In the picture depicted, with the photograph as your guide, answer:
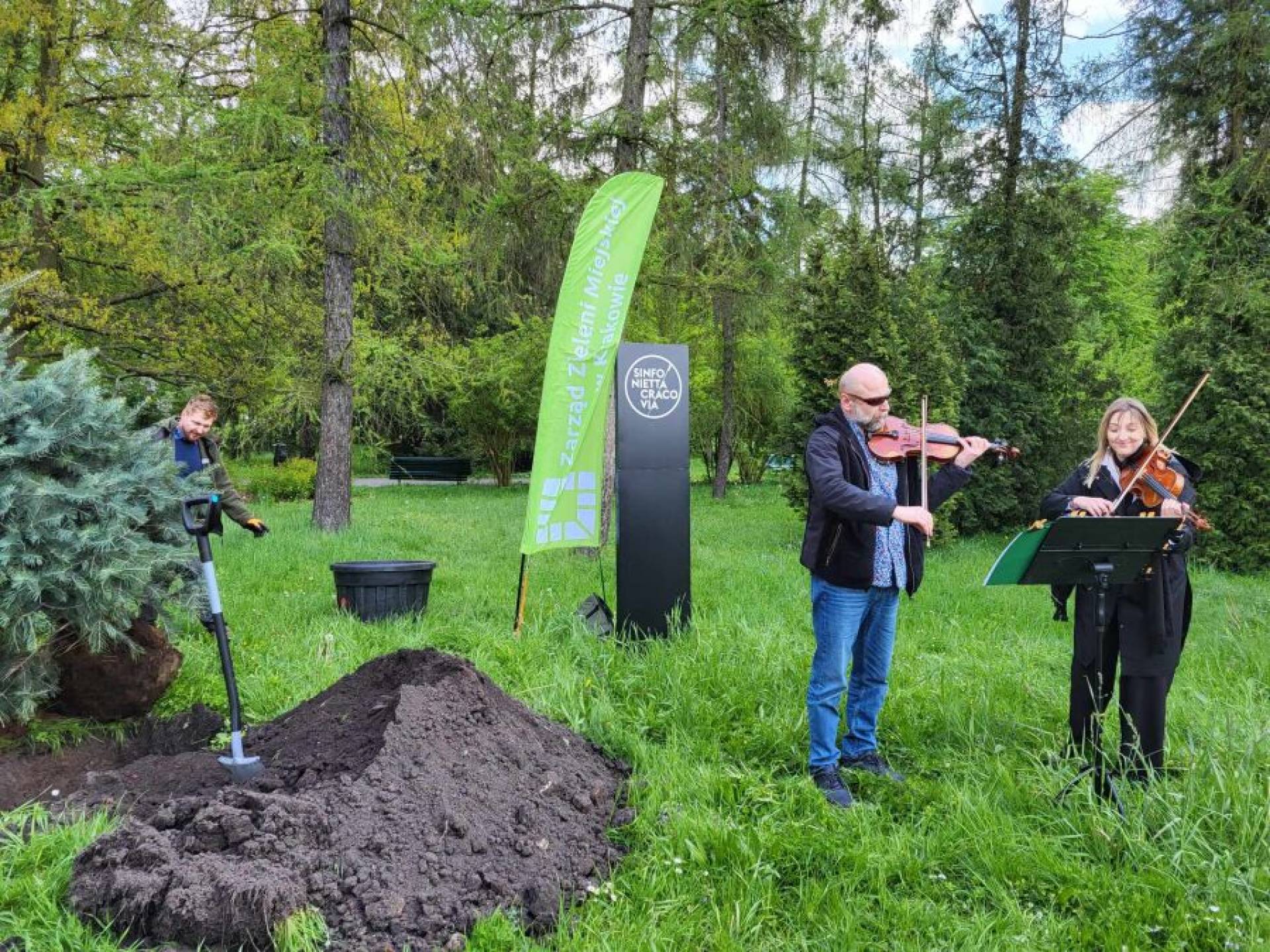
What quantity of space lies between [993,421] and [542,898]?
11162 millimetres

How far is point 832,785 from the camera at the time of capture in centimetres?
358

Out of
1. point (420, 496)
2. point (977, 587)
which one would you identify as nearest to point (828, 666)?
point (977, 587)

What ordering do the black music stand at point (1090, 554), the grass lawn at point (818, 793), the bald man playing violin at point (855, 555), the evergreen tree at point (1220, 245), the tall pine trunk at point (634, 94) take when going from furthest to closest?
the evergreen tree at point (1220, 245), the tall pine trunk at point (634, 94), the bald man playing violin at point (855, 555), the black music stand at point (1090, 554), the grass lawn at point (818, 793)

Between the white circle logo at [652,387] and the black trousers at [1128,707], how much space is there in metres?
2.90

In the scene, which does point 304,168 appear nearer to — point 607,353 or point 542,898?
point 607,353

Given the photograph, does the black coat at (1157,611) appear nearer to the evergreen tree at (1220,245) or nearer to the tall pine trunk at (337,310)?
the evergreen tree at (1220,245)

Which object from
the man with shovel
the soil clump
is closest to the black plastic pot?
the man with shovel

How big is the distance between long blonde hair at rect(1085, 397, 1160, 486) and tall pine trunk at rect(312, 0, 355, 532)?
27.6 ft

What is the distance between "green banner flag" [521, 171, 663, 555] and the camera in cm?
571

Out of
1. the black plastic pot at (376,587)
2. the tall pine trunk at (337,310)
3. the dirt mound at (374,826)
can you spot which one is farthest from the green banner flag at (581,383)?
the tall pine trunk at (337,310)

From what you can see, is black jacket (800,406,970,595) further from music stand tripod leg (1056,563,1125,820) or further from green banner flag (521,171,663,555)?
green banner flag (521,171,663,555)

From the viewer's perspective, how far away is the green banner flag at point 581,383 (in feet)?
18.7

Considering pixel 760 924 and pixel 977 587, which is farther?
pixel 977 587

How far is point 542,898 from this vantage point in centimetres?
277
